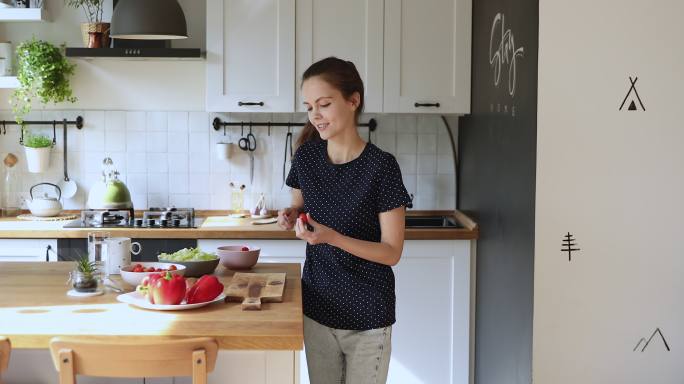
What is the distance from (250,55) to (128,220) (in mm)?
1041

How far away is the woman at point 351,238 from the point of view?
8.08 feet

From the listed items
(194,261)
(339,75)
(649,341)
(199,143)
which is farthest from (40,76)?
(649,341)

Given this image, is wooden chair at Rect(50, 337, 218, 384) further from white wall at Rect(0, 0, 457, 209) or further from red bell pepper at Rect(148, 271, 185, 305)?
white wall at Rect(0, 0, 457, 209)

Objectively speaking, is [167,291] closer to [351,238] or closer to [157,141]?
[351,238]

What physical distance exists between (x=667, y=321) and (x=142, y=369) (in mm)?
1922

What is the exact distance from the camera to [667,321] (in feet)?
9.90

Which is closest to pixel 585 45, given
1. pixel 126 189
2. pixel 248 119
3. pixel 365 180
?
pixel 365 180

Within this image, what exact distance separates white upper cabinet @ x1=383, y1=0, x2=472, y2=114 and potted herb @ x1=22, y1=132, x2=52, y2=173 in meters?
1.87

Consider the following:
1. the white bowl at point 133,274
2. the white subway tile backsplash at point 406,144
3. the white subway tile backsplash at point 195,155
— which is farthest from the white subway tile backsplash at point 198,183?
the white bowl at point 133,274

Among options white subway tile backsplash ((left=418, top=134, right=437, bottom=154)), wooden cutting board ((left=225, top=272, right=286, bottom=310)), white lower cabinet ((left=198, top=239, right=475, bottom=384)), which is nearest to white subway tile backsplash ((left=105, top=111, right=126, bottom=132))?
white lower cabinet ((left=198, top=239, right=475, bottom=384))

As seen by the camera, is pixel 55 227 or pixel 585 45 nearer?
pixel 585 45

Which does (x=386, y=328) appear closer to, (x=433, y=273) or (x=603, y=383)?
(x=603, y=383)

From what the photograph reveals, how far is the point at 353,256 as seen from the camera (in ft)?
8.18

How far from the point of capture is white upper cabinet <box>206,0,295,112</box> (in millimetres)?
4332
